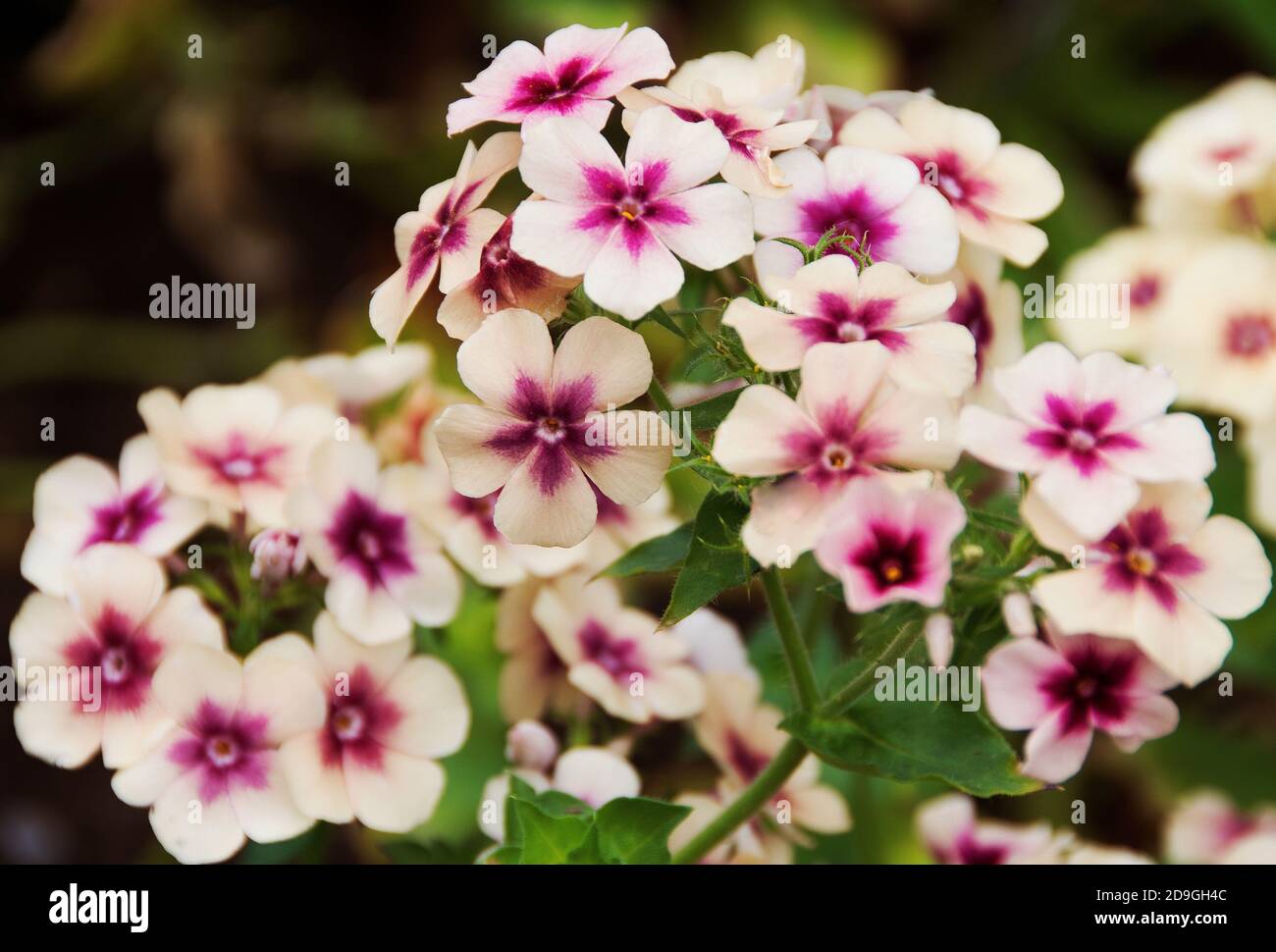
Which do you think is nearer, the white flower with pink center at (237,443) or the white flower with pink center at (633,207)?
the white flower with pink center at (633,207)

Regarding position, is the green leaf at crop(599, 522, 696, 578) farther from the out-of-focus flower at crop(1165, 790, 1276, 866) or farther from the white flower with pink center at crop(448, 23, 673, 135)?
the out-of-focus flower at crop(1165, 790, 1276, 866)

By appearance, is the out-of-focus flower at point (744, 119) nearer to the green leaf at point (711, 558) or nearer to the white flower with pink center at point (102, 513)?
the green leaf at point (711, 558)

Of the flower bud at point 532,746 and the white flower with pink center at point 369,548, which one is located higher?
the white flower with pink center at point 369,548

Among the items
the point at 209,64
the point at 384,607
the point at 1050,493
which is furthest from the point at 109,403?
the point at 1050,493

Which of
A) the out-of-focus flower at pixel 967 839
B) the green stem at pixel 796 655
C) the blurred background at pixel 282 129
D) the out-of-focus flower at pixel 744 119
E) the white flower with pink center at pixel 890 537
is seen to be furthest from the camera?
the blurred background at pixel 282 129

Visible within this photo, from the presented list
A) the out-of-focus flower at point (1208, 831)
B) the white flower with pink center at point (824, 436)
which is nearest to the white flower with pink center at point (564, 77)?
the white flower with pink center at point (824, 436)

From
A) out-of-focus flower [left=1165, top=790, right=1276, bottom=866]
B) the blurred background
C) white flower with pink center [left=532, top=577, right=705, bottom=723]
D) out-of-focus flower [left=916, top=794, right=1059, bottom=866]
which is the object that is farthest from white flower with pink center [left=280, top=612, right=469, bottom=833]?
the blurred background
